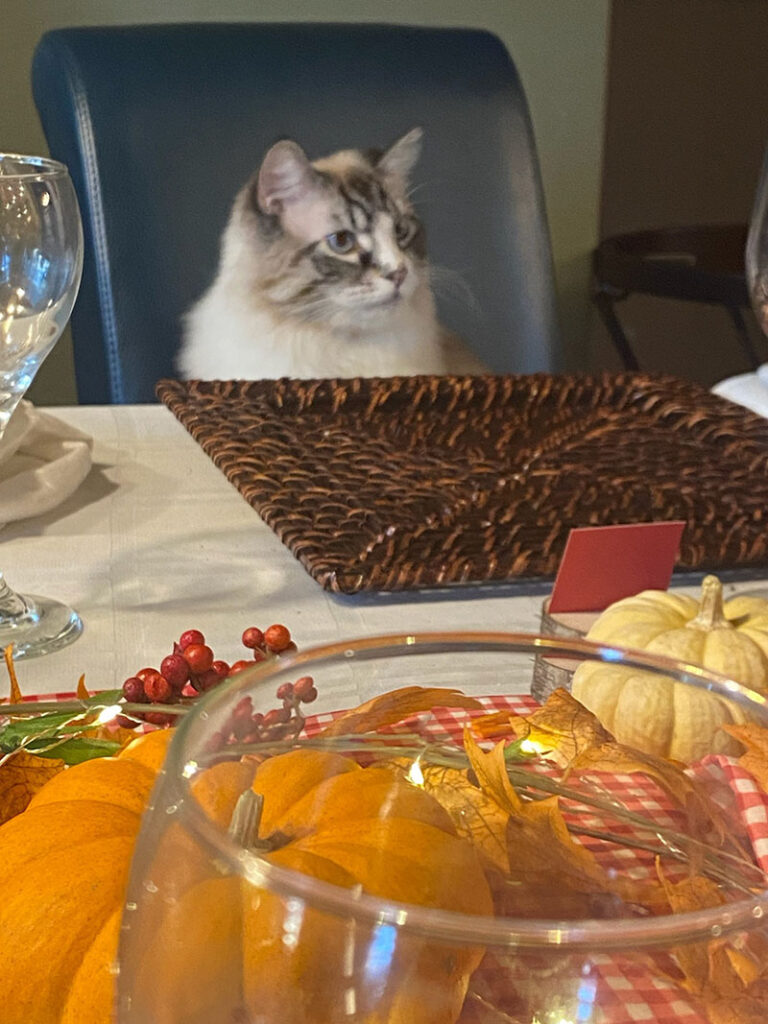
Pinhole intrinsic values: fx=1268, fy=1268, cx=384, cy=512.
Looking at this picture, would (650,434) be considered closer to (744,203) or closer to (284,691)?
(284,691)

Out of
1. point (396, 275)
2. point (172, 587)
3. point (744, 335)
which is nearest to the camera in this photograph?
point (172, 587)

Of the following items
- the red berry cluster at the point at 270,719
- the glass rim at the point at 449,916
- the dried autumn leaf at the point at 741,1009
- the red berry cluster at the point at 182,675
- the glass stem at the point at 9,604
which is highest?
the glass rim at the point at 449,916

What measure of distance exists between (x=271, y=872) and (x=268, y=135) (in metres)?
1.40

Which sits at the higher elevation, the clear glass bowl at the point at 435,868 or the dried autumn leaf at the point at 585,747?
the clear glass bowl at the point at 435,868

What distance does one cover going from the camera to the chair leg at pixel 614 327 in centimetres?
223

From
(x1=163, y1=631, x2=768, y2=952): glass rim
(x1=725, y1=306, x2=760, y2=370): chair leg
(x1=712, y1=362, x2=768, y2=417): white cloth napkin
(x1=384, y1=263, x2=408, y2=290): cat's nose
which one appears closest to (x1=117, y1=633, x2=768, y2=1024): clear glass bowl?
(x1=163, y1=631, x2=768, y2=952): glass rim

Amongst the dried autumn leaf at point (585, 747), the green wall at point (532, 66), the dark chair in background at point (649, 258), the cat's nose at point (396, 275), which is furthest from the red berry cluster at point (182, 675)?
the green wall at point (532, 66)

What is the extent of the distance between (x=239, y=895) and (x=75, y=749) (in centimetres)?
17

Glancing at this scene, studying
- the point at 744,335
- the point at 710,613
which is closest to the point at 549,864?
the point at 710,613

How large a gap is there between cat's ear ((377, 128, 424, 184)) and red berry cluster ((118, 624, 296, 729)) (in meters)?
1.12

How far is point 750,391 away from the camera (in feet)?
3.42

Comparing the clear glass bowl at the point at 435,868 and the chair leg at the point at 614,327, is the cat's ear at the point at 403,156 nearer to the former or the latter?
the chair leg at the point at 614,327

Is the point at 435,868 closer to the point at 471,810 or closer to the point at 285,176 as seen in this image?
the point at 471,810

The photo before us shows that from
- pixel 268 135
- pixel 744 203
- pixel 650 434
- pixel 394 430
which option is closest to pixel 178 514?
pixel 394 430
